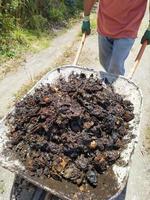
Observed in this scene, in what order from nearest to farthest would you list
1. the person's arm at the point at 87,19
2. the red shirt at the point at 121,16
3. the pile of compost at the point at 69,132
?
the pile of compost at the point at 69,132 → the red shirt at the point at 121,16 → the person's arm at the point at 87,19

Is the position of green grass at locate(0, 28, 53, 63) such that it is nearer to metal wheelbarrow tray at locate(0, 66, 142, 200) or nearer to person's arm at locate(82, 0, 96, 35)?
person's arm at locate(82, 0, 96, 35)

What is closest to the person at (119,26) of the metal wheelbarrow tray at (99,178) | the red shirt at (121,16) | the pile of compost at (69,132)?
the red shirt at (121,16)

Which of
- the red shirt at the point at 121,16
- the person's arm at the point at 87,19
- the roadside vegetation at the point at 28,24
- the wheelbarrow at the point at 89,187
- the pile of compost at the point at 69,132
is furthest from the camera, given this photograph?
the roadside vegetation at the point at 28,24

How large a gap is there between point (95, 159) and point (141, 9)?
7.76 ft

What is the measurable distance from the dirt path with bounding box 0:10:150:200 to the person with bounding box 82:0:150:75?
133 centimetres

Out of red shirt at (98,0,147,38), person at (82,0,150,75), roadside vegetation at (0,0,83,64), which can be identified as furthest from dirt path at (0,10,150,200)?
red shirt at (98,0,147,38)

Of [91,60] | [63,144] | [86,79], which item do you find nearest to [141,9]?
[86,79]

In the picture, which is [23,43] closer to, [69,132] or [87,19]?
[87,19]

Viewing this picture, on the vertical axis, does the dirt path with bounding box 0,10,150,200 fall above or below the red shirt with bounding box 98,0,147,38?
below

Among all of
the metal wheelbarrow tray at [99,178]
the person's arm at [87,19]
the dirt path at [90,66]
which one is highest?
the person's arm at [87,19]

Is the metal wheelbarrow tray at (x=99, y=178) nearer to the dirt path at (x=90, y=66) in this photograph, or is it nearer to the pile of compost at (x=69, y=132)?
the pile of compost at (x=69, y=132)

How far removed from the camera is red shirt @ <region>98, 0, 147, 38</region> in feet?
16.9

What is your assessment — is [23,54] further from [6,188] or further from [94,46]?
[6,188]

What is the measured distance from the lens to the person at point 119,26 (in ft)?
16.9
